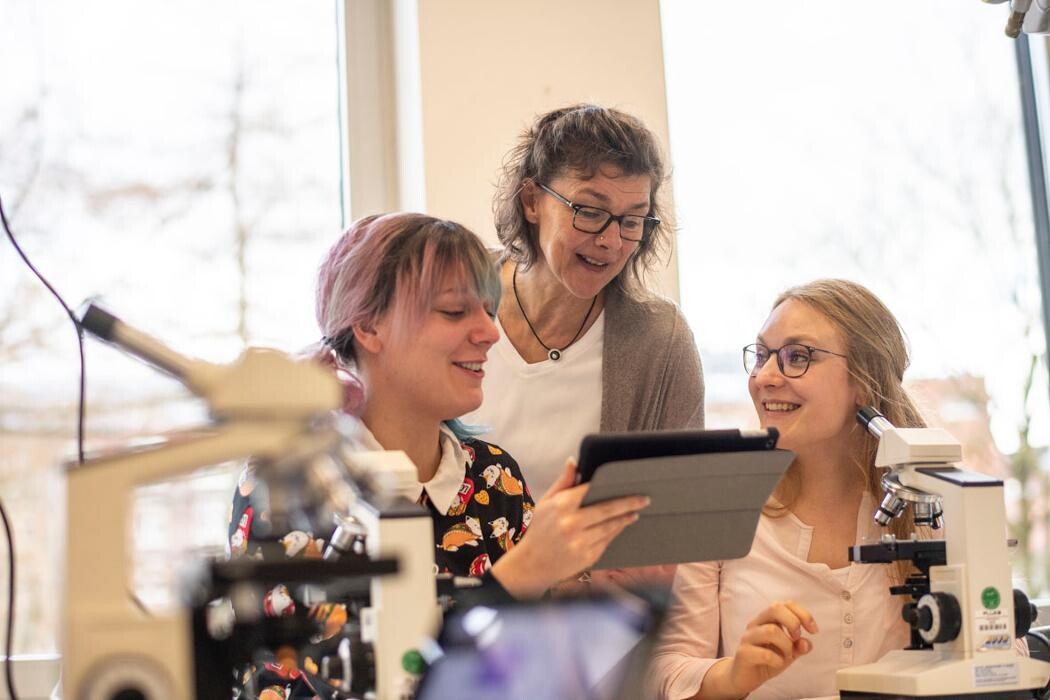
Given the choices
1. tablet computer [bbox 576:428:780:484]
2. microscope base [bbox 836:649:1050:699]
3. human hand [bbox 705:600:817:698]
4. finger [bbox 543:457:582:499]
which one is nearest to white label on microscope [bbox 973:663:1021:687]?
microscope base [bbox 836:649:1050:699]

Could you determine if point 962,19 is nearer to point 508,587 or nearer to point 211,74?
point 211,74

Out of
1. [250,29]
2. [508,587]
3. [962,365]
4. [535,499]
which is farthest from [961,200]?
[508,587]

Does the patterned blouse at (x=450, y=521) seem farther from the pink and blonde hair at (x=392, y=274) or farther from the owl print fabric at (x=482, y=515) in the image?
the pink and blonde hair at (x=392, y=274)

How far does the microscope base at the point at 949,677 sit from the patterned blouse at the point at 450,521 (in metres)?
0.55

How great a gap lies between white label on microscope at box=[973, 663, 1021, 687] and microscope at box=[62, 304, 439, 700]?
0.80 meters

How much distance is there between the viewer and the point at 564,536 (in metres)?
1.36

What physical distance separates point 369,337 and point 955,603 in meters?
0.92

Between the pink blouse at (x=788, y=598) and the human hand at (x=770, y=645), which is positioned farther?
the pink blouse at (x=788, y=598)

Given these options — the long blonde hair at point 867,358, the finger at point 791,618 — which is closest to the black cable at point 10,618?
the finger at point 791,618

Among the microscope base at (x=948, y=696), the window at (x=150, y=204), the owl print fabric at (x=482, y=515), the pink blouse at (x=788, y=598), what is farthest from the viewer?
the window at (x=150, y=204)

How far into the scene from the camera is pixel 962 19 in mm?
3109

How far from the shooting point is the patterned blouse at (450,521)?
5.06 ft

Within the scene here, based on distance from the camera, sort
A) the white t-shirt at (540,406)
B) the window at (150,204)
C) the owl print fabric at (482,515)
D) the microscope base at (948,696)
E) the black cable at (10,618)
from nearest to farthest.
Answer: the black cable at (10,618)
the microscope base at (948,696)
the owl print fabric at (482,515)
the white t-shirt at (540,406)
the window at (150,204)

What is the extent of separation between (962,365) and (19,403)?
2.30 metres
